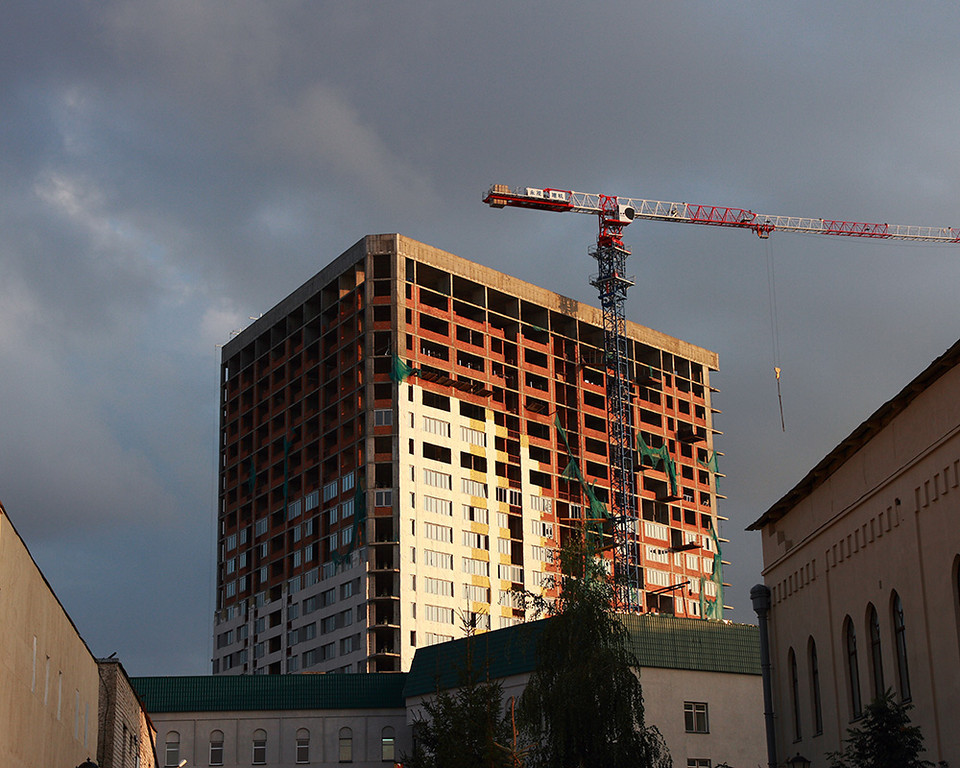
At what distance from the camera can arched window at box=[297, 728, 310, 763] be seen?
3349 inches

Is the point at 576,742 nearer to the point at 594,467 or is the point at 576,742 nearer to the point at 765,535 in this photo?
the point at 765,535

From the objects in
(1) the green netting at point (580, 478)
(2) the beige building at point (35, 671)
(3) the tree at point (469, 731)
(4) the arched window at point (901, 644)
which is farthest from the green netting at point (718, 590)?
(4) the arched window at point (901, 644)

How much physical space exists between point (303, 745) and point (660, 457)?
260 feet

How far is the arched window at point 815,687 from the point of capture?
135 ft

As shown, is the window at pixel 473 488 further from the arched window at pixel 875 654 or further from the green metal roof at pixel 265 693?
the arched window at pixel 875 654

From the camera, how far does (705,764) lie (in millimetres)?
70312

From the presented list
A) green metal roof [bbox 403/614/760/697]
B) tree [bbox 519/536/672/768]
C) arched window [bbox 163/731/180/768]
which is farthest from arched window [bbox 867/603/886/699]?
arched window [bbox 163/731/180/768]

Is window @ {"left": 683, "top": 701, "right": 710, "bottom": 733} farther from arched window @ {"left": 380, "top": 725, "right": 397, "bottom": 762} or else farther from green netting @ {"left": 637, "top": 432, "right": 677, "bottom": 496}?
green netting @ {"left": 637, "top": 432, "right": 677, "bottom": 496}

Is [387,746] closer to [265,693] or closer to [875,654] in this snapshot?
[265,693]

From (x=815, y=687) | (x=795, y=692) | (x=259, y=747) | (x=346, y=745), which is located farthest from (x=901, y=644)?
(x=259, y=747)

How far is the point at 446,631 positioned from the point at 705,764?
59541 millimetres

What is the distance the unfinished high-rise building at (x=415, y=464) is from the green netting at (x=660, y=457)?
0.68 feet

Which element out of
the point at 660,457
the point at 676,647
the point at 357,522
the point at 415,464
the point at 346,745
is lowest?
the point at 346,745

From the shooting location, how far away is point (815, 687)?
137ft
